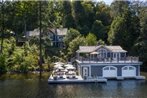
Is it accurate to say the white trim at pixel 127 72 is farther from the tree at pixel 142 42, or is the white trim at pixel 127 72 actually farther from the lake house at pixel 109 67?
the tree at pixel 142 42

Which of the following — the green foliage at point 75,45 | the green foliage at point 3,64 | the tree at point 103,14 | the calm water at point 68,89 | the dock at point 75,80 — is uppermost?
the tree at point 103,14

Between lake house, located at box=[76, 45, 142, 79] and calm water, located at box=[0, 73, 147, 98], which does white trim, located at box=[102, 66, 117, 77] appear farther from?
calm water, located at box=[0, 73, 147, 98]

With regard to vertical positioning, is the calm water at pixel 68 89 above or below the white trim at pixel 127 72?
below

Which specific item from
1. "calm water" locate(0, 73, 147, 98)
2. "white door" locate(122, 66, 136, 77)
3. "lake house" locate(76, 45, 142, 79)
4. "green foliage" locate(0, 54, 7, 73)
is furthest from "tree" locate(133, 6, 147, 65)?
"green foliage" locate(0, 54, 7, 73)

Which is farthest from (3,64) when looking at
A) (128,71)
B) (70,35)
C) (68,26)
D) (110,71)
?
(68,26)

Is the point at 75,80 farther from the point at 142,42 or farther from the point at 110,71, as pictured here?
the point at 142,42

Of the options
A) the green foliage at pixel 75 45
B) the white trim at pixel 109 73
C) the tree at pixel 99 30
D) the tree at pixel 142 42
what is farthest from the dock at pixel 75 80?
the tree at pixel 99 30

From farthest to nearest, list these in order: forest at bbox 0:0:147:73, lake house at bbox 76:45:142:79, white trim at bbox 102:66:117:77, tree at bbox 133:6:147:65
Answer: tree at bbox 133:6:147:65
forest at bbox 0:0:147:73
white trim at bbox 102:66:117:77
lake house at bbox 76:45:142:79
